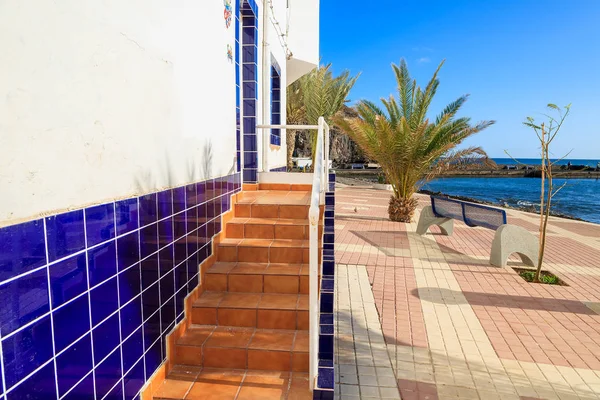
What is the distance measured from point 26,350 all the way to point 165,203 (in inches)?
53.2

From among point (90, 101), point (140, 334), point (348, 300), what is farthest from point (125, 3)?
point (348, 300)

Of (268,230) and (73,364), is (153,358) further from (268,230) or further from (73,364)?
(268,230)

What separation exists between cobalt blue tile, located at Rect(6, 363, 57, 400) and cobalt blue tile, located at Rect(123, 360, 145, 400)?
0.68 m

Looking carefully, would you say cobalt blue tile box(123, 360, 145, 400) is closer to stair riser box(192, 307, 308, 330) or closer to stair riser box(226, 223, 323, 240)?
stair riser box(192, 307, 308, 330)

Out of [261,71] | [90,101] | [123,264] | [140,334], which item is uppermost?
[261,71]

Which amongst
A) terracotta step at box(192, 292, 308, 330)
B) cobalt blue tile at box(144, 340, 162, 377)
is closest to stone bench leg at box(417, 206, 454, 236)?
terracotta step at box(192, 292, 308, 330)

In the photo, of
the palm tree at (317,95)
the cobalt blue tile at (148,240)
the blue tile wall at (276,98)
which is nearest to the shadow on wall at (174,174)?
the cobalt blue tile at (148,240)

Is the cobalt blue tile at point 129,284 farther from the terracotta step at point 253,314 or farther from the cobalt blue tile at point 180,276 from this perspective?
the terracotta step at point 253,314

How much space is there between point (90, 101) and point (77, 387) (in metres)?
1.41

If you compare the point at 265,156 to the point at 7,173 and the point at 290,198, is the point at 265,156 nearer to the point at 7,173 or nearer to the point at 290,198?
the point at 290,198

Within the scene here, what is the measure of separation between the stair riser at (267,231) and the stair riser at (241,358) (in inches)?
58.2

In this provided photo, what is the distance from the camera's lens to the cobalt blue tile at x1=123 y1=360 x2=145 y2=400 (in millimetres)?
2333

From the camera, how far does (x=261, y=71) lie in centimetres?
637

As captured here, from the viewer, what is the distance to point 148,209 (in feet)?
8.13
